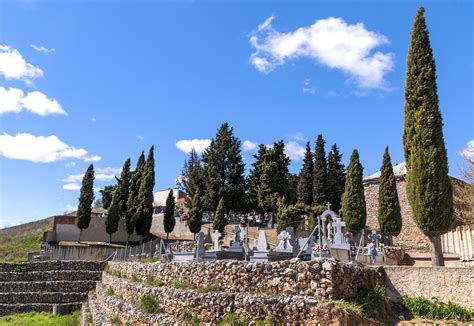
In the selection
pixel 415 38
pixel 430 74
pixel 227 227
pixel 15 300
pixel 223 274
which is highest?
pixel 415 38

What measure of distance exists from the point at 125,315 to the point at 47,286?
1593cm

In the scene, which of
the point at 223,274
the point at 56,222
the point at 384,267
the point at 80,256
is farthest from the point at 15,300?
the point at 384,267

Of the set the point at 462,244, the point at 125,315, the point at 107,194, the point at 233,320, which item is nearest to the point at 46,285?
the point at 125,315

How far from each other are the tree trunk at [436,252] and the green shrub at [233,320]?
770 cm

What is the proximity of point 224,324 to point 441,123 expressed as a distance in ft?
34.9

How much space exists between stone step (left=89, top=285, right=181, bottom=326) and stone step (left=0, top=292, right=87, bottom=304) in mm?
8153

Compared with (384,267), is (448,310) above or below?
below

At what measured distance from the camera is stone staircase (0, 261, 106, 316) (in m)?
26.0

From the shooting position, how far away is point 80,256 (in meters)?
31.0

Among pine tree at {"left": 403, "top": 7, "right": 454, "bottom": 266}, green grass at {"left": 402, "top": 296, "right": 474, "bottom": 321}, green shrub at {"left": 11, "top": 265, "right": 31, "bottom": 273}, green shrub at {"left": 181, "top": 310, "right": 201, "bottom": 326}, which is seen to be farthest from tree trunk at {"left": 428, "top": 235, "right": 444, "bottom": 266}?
green shrub at {"left": 11, "top": 265, "right": 31, "bottom": 273}

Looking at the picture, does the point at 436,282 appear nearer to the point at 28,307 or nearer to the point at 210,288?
the point at 210,288

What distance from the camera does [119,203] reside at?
4375 centimetres

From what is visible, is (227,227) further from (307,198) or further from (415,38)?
(415,38)

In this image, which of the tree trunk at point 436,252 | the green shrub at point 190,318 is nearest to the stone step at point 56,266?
the green shrub at point 190,318
